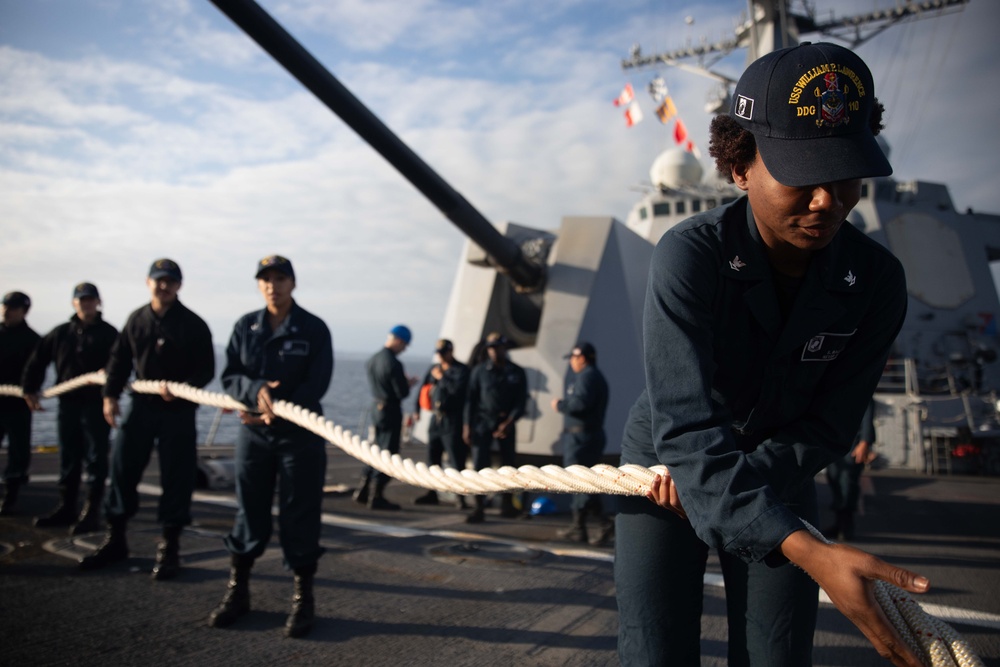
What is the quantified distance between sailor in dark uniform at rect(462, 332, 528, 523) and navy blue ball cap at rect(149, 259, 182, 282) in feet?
10.7

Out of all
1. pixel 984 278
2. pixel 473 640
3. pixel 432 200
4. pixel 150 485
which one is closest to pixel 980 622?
pixel 473 640

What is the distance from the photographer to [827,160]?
122 centimetres

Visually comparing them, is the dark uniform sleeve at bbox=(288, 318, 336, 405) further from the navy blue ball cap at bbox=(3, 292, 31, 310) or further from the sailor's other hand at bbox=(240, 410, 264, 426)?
the navy blue ball cap at bbox=(3, 292, 31, 310)

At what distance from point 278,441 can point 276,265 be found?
928mm

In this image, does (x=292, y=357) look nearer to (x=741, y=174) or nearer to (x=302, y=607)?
(x=302, y=607)

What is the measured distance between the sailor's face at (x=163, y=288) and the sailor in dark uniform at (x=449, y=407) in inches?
136

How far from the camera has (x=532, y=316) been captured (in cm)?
815

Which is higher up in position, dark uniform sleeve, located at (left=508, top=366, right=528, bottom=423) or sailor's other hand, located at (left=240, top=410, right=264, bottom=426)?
dark uniform sleeve, located at (left=508, top=366, right=528, bottom=423)

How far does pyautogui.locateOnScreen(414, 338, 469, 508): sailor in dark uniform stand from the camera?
7414mm

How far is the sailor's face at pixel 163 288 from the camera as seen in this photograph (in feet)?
14.3

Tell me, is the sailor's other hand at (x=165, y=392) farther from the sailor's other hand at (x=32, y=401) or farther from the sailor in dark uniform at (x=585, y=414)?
the sailor in dark uniform at (x=585, y=414)

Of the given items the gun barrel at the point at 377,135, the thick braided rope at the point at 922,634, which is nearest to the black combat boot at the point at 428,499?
the gun barrel at the point at 377,135

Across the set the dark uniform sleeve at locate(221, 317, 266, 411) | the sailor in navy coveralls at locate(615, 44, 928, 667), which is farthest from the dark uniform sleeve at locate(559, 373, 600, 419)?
the sailor in navy coveralls at locate(615, 44, 928, 667)

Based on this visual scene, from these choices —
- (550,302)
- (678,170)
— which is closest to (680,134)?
(678,170)
